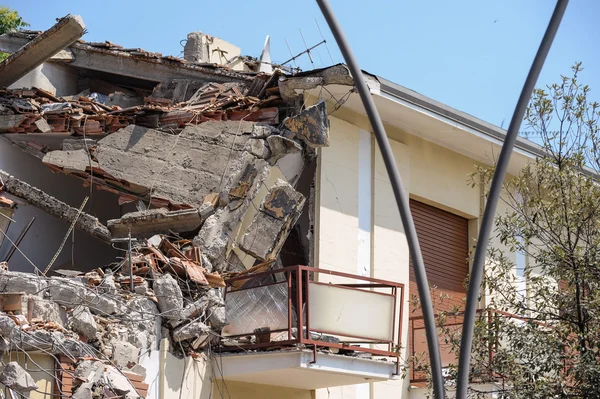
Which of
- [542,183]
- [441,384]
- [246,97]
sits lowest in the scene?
[441,384]

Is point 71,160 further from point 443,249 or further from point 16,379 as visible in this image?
point 443,249

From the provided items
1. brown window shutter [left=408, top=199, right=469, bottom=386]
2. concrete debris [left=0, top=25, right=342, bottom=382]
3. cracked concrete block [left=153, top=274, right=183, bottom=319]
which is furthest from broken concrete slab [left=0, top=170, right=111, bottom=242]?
brown window shutter [left=408, top=199, right=469, bottom=386]

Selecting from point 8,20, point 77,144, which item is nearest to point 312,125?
point 77,144

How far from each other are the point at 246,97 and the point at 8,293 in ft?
16.6

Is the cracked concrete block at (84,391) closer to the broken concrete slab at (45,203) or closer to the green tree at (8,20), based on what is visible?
the broken concrete slab at (45,203)

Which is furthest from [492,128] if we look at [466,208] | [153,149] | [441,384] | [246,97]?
[441,384]

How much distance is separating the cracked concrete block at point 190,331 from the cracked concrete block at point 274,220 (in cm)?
146

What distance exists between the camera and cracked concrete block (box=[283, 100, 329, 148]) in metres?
14.3

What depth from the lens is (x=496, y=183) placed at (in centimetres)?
969

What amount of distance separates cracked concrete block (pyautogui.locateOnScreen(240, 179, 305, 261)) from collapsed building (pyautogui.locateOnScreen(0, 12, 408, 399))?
0.05ft

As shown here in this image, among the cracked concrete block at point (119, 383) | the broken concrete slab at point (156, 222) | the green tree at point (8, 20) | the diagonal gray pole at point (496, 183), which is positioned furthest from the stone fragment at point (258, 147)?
the green tree at point (8, 20)

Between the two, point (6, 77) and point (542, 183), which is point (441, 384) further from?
point (6, 77)

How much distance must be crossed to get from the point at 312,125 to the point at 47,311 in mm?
4581

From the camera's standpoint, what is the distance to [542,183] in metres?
13.7
